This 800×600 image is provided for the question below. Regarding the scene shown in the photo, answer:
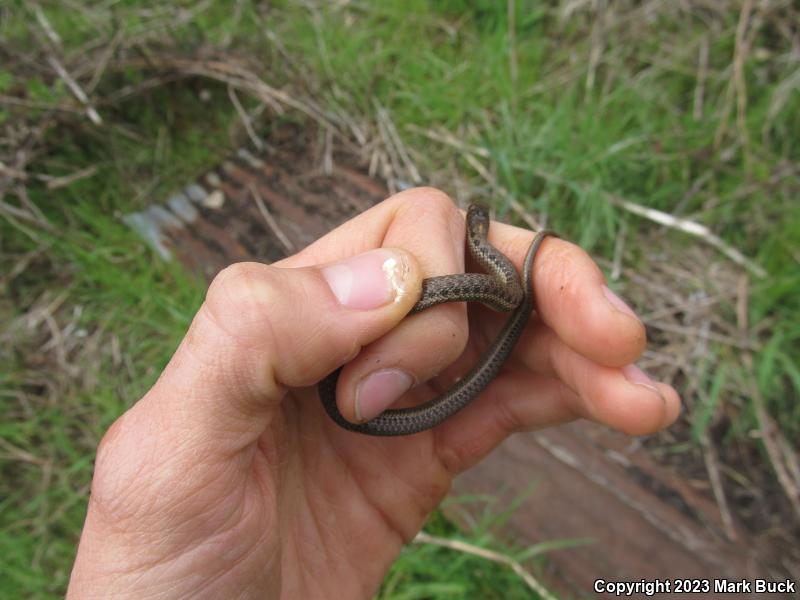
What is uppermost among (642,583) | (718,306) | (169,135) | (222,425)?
(169,135)

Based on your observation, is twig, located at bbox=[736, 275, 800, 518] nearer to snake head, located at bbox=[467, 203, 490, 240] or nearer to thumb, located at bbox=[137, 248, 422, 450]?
snake head, located at bbox=[467, 203, 490, 240]

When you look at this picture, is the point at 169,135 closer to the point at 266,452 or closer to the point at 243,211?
the point at 243,211

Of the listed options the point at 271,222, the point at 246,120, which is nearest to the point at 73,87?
the point at 246,120

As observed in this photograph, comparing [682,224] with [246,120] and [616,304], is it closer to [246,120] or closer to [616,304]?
[616,304]

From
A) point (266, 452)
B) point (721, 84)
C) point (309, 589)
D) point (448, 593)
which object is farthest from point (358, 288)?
point (721, 84)

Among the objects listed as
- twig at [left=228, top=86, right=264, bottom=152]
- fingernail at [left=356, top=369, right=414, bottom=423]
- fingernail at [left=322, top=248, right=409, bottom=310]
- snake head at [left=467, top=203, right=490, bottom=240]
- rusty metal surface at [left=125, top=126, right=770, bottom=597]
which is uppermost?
twig at [left=228, top=86, right=264, bottom=152]

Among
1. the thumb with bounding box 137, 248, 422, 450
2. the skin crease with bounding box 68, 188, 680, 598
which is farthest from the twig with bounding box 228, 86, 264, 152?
the thumb with bounding box 137, 248, 422, 450

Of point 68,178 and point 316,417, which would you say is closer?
point 316,417
